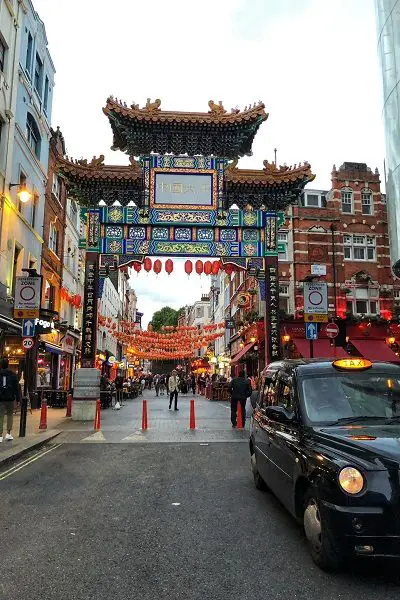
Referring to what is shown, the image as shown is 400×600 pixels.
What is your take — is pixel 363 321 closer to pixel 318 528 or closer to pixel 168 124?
pixel 168 124

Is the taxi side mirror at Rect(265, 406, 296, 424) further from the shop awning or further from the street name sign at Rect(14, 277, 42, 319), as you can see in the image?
the shop awning

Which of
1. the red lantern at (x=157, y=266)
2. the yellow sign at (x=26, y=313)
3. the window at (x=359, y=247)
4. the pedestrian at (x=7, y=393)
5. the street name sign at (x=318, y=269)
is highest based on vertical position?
the window at (x=359, y=247)

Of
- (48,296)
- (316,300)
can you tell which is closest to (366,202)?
(316,300)

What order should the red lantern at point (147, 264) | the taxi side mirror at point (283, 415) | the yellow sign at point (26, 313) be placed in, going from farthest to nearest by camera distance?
the red lantern at point (147, 264)
the yellow sign at point (26, 313)
the taxi side mirror at point (283, 415)

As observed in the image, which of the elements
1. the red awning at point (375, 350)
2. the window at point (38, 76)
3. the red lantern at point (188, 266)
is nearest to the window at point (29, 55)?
the window at point (38, 76)

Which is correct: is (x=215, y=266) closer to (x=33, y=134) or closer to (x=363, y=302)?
(x=33, y=134)

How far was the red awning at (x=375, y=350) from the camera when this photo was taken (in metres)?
28.2

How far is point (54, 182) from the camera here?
2844 cm

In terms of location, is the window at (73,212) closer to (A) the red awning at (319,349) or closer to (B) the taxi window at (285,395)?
(A) the red awning at (319,349)

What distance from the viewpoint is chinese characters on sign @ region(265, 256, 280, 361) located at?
62.2ft

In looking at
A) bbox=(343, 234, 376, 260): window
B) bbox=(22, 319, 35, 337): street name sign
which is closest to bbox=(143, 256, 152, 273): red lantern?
bbox=(22, 319, 35, 337): street name sign

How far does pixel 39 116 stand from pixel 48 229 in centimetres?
588

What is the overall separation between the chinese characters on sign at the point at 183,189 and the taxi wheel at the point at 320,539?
16022 millimetres

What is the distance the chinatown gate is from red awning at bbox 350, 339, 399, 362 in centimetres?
1174
